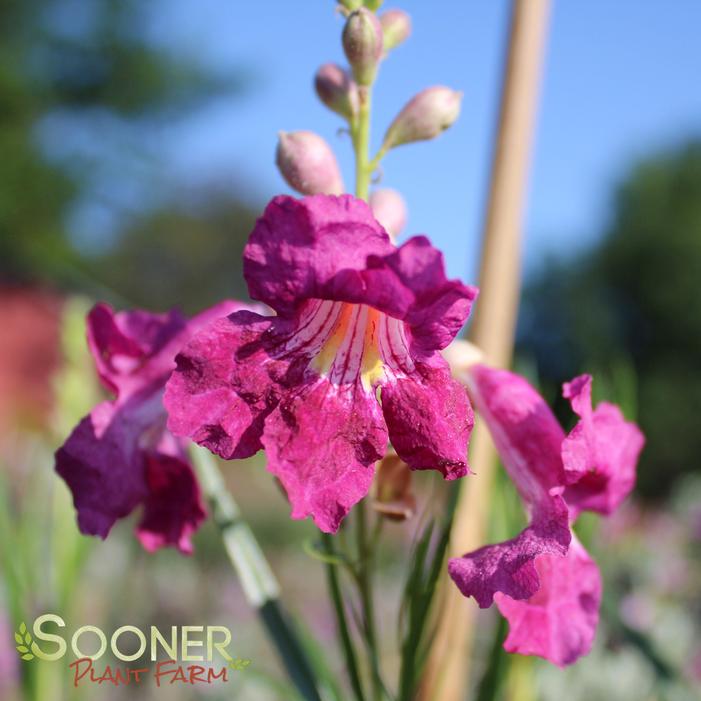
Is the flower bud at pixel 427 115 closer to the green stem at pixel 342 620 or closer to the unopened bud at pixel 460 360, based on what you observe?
the unopened bud at pixel 460 360

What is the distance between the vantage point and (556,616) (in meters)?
0.60

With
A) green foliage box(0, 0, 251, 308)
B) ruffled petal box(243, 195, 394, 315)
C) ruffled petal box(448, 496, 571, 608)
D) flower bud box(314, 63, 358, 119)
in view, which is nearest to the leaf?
ruffled petal box(448, 496, 571, 608)

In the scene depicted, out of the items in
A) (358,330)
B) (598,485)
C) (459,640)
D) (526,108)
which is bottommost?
(459,640)

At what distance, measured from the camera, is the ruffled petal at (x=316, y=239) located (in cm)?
49

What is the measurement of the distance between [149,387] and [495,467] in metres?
0.51

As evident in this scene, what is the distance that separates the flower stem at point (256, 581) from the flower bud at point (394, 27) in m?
0.40

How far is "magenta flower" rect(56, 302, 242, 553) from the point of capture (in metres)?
0.63

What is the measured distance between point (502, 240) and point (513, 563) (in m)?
0.46

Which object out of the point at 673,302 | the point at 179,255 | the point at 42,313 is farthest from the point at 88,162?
the point at 673,302

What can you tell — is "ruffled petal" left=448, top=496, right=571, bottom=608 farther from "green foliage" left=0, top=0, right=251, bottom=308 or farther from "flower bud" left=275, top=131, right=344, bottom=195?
"green foliage" left=0, top=0, right=251, bottom=308

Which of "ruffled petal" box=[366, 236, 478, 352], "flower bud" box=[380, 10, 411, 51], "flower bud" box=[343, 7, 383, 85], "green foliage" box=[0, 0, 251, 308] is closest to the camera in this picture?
"ruffled petal" box=[366, 236, 478, 352]

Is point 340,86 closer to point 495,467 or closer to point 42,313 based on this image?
point 495,467

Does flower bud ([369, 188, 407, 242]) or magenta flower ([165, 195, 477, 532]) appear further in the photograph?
flower bud ([369, 188, 407, 242])

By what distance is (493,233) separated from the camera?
91cm
